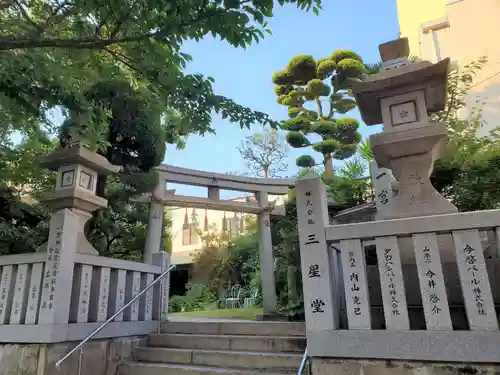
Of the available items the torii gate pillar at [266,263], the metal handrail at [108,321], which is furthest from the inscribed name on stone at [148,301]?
the torii gate pillar at [266,263]

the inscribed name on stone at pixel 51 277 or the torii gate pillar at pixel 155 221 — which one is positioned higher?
the torii gate pillar at pixel 155 221

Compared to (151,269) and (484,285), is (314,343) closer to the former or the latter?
(484,285)

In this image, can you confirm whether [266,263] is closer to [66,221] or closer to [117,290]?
[117,290]

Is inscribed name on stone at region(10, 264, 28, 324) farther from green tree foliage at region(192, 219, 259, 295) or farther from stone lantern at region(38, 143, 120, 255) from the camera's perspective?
green tree foliage at region(192, 219, 259, 295)

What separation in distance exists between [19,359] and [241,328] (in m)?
2.67

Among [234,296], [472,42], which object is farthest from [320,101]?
[234,296]

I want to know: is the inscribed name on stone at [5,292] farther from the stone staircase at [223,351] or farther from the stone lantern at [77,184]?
the stone staircase at [223,351]

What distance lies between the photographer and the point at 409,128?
13.6ft

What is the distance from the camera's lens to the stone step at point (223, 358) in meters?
4.21

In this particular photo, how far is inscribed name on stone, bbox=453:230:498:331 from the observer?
2965 mm

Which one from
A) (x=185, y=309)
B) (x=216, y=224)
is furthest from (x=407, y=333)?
(x=216, y=224)

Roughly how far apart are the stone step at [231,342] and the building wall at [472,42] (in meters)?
9.17

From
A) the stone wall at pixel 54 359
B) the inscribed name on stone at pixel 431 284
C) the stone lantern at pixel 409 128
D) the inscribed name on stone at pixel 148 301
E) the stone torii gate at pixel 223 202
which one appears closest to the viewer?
the inscribed name on stone at pixel 431 284

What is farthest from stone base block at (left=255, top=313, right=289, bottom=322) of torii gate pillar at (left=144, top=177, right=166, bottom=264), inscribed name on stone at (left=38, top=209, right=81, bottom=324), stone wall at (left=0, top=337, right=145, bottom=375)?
inscribed name on stone at (left=38, top=209, right=81, bottom=324)
